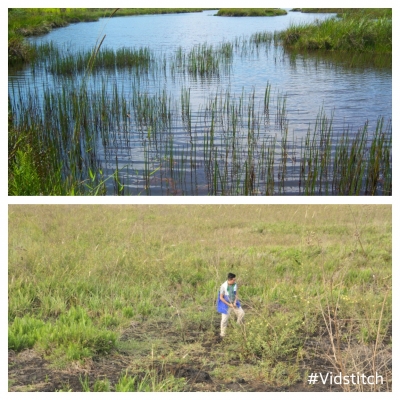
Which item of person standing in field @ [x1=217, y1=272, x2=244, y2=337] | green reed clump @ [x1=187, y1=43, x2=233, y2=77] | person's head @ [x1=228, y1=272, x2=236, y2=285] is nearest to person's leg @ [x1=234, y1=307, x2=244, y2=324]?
person standing in field @ [x1=217, y1=272, x2=244, y2=337]

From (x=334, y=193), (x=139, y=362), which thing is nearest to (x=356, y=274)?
(x=334, y=193)

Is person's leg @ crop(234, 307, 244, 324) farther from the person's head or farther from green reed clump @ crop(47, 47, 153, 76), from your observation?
green reed clump @ crop(47, 47, 153, 76)

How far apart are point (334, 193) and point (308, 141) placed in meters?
0.69

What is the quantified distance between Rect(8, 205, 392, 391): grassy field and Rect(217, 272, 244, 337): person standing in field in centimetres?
9

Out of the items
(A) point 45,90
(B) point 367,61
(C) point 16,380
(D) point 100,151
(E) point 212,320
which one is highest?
(B) point 367,61

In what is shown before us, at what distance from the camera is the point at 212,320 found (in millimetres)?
4109

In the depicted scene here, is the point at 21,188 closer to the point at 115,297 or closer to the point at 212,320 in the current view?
the point at 115,297

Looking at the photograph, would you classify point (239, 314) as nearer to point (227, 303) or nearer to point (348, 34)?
point (227, 303)

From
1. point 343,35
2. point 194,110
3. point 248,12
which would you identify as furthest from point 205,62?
point 343,35

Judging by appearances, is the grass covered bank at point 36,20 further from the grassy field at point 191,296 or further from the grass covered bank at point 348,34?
the grass covered bank at point 348,34

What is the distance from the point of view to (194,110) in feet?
20.4

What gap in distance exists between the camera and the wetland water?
5.10 m

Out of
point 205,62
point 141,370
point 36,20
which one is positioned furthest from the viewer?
point 205,62

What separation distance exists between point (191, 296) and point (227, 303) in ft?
1.87
